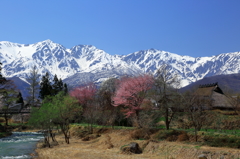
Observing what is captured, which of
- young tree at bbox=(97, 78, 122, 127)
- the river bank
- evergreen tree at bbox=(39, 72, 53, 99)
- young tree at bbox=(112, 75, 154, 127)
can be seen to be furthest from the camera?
evergreen tree at bbox=(39, 72, 53, 99)

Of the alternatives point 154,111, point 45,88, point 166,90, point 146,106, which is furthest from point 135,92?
point 45,88

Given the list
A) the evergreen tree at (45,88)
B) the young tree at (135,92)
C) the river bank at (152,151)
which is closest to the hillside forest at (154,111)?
the young tree at (135,92)

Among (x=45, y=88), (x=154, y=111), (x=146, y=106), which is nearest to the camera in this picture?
(x=154, y=111)

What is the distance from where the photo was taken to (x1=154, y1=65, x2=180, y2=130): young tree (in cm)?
3055

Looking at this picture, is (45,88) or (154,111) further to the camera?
(45,88)

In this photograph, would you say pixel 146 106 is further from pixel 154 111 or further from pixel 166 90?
pixel 166 90

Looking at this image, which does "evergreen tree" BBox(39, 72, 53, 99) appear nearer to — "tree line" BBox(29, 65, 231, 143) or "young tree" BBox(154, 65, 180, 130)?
"tree line" BBox(29, 65, 231, 143)

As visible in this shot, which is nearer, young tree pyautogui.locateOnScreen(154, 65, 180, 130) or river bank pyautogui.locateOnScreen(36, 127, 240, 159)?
river bank pyautogui.locateOnScreen(36, 127, 240, 159)

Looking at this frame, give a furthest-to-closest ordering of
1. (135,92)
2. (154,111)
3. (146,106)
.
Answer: (135,92)
(146,106)
(154,111)

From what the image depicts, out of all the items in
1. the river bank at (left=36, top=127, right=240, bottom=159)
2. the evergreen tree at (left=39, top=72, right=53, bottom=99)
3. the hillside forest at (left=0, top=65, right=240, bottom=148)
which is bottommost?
the river bank at (left=36, top=127, right=240, bottom=159)

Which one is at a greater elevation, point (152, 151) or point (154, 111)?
point (154, 111)

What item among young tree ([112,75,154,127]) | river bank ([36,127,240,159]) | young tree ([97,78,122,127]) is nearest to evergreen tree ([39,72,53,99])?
young tree ([97,78,122,127])

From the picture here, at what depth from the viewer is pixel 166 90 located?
31078mm

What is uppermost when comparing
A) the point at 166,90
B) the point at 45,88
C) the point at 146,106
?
the point at 45,88
